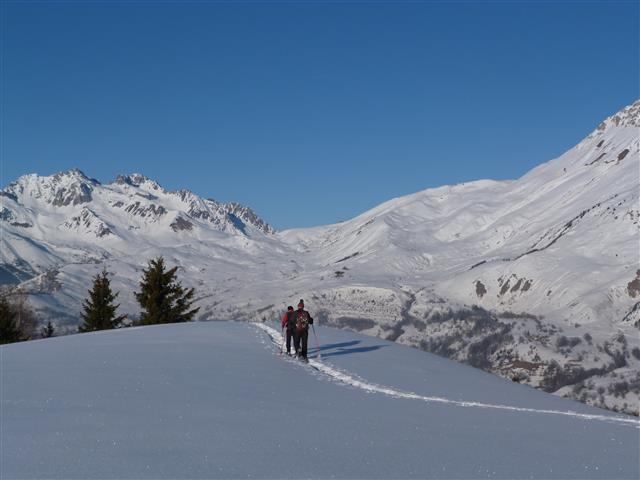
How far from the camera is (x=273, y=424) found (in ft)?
45.1

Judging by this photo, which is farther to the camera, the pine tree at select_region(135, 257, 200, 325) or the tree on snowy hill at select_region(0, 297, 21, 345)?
the pine tree at select_region(135, 257, 200, 325)

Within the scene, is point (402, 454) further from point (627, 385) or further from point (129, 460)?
point (627, 385)

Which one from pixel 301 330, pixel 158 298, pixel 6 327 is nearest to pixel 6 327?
pixel 6 327

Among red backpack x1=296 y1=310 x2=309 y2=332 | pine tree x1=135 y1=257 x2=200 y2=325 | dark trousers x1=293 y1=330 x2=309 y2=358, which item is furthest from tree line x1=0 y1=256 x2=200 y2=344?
dark trousers x1=293 y1=330 x2=309 y2=358

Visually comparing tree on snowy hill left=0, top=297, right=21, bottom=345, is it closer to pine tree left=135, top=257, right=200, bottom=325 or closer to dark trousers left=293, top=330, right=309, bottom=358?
pine tree left=135, top=257, right=200, bottom=325

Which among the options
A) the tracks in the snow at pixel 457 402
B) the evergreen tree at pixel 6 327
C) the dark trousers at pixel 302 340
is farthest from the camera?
the evergreen tree at pixel 6 327

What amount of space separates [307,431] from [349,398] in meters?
5.69

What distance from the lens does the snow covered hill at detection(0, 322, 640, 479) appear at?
10711mm

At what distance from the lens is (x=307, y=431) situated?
13258mm

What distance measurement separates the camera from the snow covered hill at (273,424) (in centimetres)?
1071

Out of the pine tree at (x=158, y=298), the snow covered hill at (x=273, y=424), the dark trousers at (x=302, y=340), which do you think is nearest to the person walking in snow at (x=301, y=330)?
the dark trousers at (x=302, y=340)

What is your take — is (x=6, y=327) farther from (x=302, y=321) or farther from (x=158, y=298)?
(x=302, y=321)

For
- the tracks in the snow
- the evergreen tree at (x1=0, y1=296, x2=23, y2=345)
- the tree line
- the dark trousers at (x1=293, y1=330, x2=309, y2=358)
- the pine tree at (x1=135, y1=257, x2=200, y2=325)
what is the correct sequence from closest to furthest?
the tracks in the snow → the dark trousers at (x1=293, y1=330, x2=309, y2=358) → the evergreen tree at (x1=0, y1=296, x2=23, y2=345) → the tree line → the pine tree at (x1=135, y1=257, x2=200, y2=325)

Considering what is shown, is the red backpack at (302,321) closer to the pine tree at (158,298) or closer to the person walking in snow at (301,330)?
the person walking in snow at (301,330)
